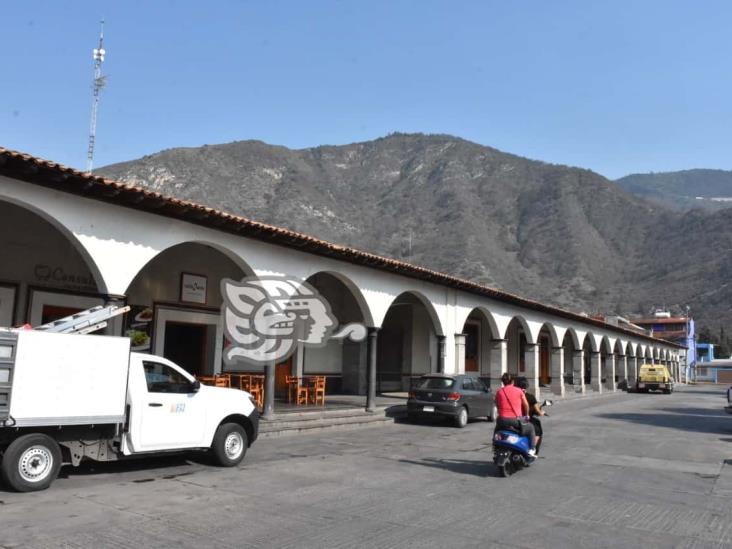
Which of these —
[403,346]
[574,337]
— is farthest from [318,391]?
[574,337]

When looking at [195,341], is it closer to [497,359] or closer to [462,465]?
[462,465]

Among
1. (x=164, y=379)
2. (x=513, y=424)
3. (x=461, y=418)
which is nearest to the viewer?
(x=164, y=379)

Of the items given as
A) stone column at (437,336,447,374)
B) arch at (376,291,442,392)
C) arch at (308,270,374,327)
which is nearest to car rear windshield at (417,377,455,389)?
arch at (308,270,374,327)

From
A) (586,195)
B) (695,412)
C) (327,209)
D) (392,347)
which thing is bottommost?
(695,412)

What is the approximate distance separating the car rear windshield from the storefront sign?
652 centimetres

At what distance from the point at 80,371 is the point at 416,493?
14.7ft

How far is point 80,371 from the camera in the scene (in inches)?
308

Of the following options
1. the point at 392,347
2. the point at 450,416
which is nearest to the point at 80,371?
the point at 450,416

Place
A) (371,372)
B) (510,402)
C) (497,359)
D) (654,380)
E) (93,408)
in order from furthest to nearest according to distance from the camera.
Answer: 1. (654,380)
2. (497,359)
3. (371,372)
4. (510,402)
5. (93,408)

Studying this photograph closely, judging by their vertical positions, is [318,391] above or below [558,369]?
below

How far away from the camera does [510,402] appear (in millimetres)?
9578

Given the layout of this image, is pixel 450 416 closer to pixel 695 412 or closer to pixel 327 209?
pixel 695 412

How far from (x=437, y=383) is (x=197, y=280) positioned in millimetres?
7135

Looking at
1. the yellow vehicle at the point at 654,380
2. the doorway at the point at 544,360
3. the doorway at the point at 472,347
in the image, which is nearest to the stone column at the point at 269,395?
the doorway at the point at 472,347
